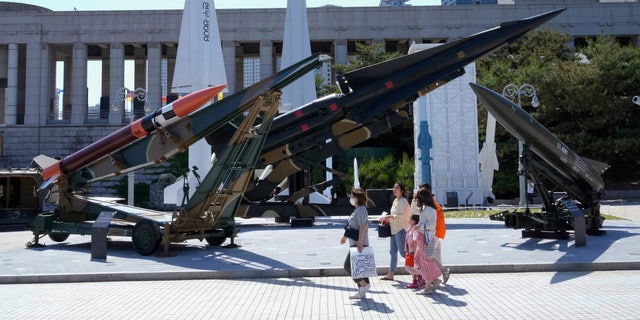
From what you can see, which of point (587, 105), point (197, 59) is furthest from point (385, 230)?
point (587, 105)

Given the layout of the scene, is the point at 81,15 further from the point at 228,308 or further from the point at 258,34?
the point at 228,308

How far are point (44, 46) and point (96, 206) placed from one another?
36683 mm

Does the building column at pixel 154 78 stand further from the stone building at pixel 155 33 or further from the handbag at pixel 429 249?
the handbag at pixel 429 249

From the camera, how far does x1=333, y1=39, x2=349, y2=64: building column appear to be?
45.1m

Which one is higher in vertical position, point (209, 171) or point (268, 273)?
point (209, 171)

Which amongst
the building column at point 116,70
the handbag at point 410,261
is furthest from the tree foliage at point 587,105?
the building column at point 116,70

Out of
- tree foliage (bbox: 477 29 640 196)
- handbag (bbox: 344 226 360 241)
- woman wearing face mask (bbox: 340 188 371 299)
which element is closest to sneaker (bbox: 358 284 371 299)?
woman wearing face mask (bbox: 340 188 371 299)

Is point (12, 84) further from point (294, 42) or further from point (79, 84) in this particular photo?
point (294, 42)

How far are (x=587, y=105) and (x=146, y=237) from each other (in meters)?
29.1

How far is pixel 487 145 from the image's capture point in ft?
82.3

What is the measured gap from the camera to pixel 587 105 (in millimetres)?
32656

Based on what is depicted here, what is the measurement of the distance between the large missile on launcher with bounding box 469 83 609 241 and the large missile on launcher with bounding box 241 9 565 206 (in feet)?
8.23

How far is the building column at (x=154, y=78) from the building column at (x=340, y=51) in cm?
1460

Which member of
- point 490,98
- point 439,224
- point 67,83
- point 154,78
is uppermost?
point 67,83
